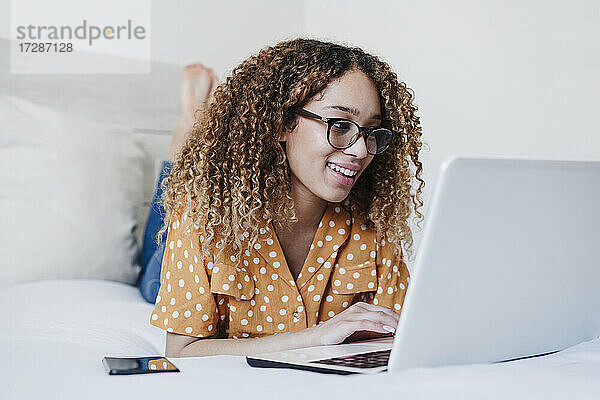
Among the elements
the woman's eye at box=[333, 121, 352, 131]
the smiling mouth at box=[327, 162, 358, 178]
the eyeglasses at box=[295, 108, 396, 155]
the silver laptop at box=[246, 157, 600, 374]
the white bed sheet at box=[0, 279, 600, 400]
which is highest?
the woman's eye at box=[333, 121, 352, 131]

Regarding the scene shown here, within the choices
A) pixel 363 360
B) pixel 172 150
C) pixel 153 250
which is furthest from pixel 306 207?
pixel 172 150

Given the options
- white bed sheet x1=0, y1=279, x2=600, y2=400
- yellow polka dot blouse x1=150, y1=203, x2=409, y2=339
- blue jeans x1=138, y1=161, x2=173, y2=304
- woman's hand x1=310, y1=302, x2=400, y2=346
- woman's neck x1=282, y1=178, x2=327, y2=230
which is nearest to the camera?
white bed sheet x1=0, y1=279, x2=600, y2=400

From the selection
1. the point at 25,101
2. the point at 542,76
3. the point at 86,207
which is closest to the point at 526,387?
the point at 542,76

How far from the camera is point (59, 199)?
6.32 feet

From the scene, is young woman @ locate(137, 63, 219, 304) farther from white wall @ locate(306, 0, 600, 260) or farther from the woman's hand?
the woman's hand

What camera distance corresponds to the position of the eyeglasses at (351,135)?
1221 millimetres

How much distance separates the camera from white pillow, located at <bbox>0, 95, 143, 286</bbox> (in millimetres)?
1881

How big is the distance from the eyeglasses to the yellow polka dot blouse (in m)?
0.21

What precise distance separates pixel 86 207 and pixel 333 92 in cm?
99

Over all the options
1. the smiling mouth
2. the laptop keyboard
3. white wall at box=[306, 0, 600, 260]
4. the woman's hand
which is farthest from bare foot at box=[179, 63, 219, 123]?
the laptop keyboard

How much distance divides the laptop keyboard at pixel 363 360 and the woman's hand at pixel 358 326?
97 millimetres

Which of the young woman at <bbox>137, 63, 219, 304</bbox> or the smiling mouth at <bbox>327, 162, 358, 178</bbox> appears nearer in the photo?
the smiling mouth at <bbox>327, 162, 358, 178</bbox>

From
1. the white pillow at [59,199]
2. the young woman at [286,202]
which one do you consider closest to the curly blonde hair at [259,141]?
the young woman at [286,202]

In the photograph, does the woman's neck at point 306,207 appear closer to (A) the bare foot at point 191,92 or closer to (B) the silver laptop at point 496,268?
(B) the silver laptop at point 496,268
